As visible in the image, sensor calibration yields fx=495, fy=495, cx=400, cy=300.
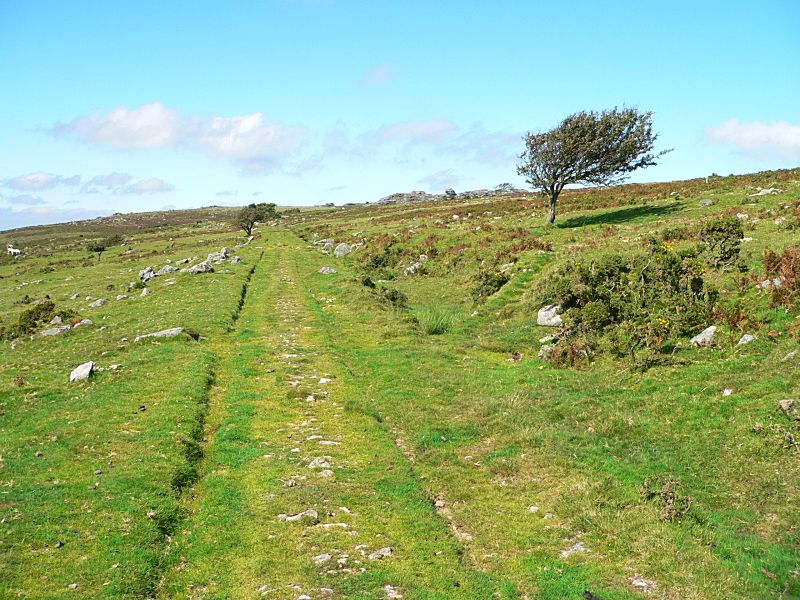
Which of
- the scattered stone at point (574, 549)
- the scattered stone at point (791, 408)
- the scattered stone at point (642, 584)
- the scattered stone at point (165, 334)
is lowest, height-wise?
the scattered stone at point (574, 549)

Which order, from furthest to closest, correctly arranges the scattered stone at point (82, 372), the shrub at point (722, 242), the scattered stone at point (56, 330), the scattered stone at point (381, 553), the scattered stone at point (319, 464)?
the scattered stone at point (56, 330)
the shrub at point (722, 242)
the scattered stone at point (82, 372)
the scattered stone at point (319, 464)
the scattered stone at point (381, 553)

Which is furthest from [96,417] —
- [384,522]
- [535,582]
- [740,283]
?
[740,283]

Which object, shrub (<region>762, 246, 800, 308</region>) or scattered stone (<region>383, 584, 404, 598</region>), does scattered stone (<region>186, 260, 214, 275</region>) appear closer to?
scattered stone (<region>383, 584, 404, 598</region>)

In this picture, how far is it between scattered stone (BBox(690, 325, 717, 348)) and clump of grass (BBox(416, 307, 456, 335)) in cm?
1237

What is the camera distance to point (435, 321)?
27516mm

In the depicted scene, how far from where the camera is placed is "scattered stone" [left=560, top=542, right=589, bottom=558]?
9.88m

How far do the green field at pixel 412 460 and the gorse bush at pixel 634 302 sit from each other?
340 millimetres

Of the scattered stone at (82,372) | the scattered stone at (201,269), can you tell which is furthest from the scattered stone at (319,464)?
the scattered stone at (201,269)

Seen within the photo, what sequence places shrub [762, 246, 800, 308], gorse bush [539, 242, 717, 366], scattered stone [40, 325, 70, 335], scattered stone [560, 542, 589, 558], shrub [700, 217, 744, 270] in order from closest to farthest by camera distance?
scattered stone [560, 542, 589, 558], shrub [762, 246, 800, 308], gorse bush [539, 242, 717, 366], shrub [700, 217, 744, 270], scattered stone [40, 325, 70, 335]

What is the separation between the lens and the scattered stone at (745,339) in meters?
16.0

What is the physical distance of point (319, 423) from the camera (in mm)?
16109

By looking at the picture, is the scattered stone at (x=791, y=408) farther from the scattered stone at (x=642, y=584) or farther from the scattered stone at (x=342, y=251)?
the scattered stone at (x=342, y=251)

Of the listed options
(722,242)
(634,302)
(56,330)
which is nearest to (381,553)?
(634,302)

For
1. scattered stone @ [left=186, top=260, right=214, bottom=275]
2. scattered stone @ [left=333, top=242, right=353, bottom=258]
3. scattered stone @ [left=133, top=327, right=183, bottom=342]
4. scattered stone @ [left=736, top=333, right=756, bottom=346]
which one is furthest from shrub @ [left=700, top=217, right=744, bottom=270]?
scattered stone @ [left=333, top=242, right=353, bottom=258]
